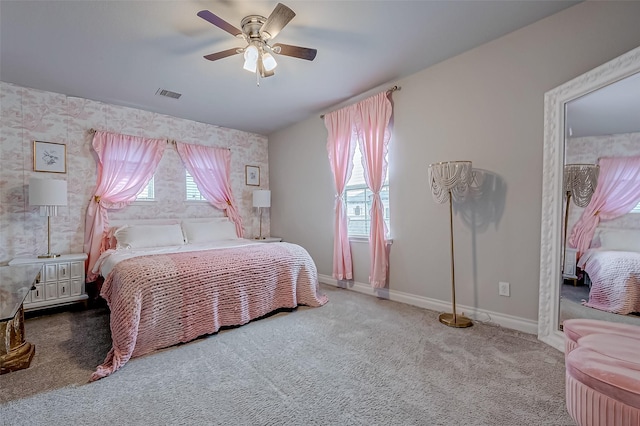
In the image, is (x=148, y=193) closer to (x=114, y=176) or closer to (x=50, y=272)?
(x=114, y=176)

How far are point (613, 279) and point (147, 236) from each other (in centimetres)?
446

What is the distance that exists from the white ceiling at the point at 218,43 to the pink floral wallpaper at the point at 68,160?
0.22m

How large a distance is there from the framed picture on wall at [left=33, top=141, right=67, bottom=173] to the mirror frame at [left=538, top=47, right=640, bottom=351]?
16.6ft

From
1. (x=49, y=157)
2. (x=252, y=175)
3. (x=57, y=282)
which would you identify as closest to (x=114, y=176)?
(x=49, y=157)

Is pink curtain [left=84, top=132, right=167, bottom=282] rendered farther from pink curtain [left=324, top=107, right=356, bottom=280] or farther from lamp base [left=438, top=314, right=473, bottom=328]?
lamp base [left=438, top=314, right=473, bottom=328]

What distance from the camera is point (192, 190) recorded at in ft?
14.6

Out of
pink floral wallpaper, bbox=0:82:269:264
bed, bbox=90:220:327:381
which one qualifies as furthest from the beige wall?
pink floral wallpaper, bbox=0:82:269:264

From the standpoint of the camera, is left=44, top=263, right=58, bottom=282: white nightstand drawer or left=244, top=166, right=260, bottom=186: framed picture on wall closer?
left=44, top=263, right=58, bottom=282: white nightstand drawer

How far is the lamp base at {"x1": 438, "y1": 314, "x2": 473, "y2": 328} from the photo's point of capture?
2521 mm

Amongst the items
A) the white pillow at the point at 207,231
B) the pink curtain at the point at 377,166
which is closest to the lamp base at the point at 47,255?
the white pillow at the point at 207,231

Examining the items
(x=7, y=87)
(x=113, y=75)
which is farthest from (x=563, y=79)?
(x=7, y=87)

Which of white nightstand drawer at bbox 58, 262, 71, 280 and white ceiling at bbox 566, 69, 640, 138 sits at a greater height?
white ceiling at bbox 566, 69, 640, 138

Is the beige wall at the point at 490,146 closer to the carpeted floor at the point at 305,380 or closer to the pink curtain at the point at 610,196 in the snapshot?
the pink curtain at the point at 610,196

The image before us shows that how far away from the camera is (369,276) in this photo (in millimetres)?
3607
